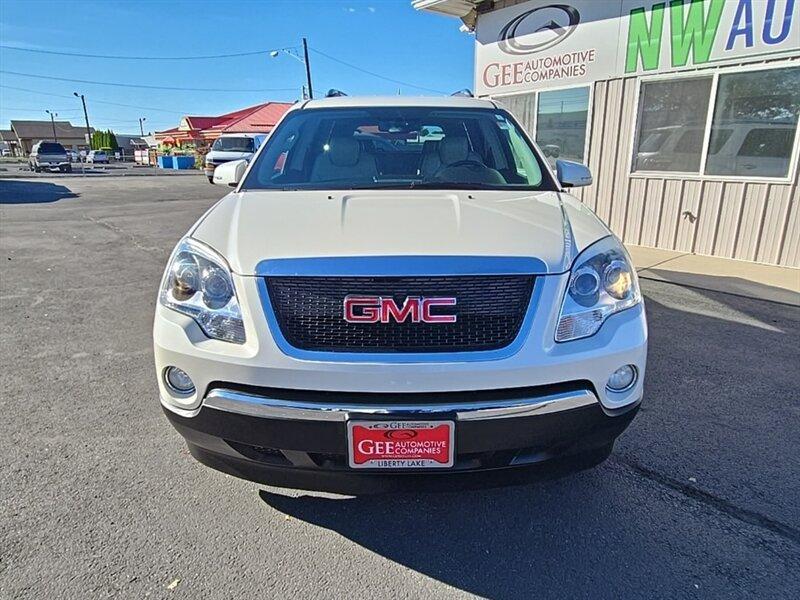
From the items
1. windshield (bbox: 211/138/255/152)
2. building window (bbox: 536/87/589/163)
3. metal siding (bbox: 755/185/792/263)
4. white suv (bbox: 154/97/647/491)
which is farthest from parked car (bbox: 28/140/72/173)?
white suv (bbox: 154/97/647/491)

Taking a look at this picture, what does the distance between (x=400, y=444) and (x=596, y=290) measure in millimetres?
913

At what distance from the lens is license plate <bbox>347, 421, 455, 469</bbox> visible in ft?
5.61

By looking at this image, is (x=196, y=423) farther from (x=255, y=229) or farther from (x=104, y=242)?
(x=104, y=242)

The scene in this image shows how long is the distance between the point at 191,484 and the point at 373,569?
100 centimetres

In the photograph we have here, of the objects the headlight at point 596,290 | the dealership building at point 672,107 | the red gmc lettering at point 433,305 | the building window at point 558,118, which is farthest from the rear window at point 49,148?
the headlight at point 596,290

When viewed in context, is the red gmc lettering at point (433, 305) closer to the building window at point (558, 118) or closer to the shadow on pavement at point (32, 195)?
the building window at point (558, 118)

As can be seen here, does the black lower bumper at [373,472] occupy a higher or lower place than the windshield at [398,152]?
lower

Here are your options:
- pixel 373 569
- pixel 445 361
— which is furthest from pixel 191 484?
pixel 445 361

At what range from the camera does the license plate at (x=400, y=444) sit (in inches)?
67.4

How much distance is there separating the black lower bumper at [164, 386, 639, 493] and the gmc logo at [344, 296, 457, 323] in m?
0.36

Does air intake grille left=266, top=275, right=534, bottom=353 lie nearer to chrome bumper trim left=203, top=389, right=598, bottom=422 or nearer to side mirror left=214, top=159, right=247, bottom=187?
chrome bumper trim left=203, top=389, right=598, bottom=422

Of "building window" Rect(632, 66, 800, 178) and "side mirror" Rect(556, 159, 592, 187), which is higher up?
"building window" Rect(632, 66, 800, 178)

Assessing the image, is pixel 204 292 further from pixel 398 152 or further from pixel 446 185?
pixel 398 152

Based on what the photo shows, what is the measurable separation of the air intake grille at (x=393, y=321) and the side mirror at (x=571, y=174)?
63.6 inches
